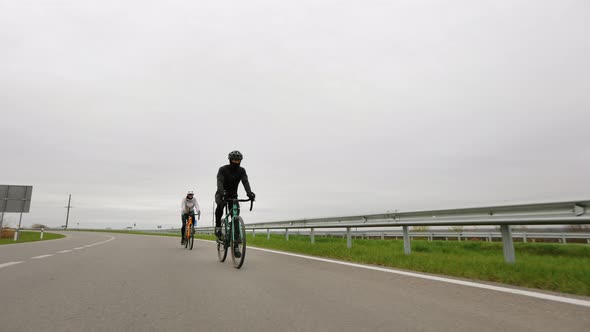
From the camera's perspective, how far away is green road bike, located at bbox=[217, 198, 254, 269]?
261 inches

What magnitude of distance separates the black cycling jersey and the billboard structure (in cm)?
2260

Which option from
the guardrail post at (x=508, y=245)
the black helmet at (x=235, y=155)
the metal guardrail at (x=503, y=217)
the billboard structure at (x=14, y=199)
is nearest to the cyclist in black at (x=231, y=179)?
the black helmet at (x=235, y=155)

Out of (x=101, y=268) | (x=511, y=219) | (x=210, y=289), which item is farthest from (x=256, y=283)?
(x=511, y=219)

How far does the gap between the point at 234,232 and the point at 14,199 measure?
23863 millimetres

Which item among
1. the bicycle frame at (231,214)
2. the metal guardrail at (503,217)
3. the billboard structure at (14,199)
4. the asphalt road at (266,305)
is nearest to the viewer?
the asphalt road at (266,305)

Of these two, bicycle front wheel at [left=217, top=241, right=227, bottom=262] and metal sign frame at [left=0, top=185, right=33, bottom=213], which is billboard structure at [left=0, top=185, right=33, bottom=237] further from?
bicycle front wheel at [left=217, top=241, right=227, bottom=262]

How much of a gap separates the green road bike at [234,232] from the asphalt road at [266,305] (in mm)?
1112

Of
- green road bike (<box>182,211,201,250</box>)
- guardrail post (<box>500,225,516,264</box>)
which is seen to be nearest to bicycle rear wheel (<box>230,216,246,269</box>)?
guardrail post (<box>500,225,516,264</box>)

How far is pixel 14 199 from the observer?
2372 cm

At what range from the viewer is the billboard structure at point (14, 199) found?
23.6 metres

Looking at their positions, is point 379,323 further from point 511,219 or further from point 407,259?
point 407,259

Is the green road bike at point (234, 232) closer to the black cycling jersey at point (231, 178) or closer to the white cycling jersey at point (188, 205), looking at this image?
the black cycling jersey at point (231, 178)

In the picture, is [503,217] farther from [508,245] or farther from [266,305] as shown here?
[266,305]

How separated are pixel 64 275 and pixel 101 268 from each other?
0.96m
